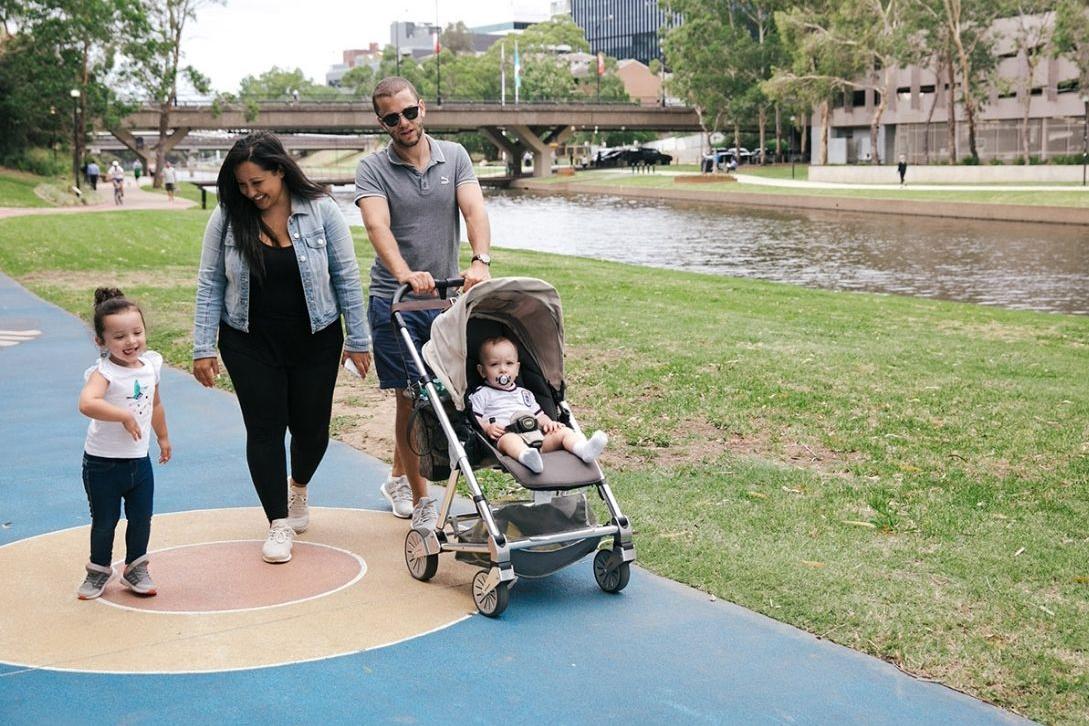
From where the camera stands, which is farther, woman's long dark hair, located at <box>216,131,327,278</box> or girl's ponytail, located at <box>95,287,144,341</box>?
woman's long dark hair, located at <box>216,131,327,278</box>

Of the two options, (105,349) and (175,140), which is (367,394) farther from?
(175,140)

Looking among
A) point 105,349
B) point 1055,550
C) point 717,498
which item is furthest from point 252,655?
point 1055,550

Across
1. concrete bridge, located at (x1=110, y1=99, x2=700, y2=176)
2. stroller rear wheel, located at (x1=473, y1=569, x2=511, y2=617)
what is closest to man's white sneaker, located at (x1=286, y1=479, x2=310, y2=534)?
stroller rear wheel, located at (x1=473, y1=569, x2=511, y2=617)

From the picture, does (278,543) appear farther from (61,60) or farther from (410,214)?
(61,60)

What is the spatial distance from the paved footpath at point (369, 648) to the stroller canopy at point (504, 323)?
0.93 m

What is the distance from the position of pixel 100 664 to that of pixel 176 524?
6.15 ft

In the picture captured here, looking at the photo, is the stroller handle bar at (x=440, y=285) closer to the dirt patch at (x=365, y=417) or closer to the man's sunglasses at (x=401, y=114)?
the man's sunglasses at (x=401, y=114)

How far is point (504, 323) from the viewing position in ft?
19.0

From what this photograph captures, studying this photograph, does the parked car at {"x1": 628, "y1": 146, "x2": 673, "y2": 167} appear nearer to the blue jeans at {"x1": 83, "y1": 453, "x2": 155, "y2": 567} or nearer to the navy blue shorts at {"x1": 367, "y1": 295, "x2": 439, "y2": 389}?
the navy blue shorts at {"x1": 367, "y1": 295, "x2": 439, "y2": 389}

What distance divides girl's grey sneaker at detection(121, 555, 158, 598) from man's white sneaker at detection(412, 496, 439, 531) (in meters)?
1.19

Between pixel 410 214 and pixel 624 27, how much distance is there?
193m

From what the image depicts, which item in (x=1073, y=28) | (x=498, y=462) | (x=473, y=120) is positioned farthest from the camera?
(x=473, y=120)

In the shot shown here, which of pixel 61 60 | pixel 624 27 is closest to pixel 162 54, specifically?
pixel 61 60

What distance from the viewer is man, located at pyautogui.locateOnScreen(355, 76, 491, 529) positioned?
5755 millimetres
